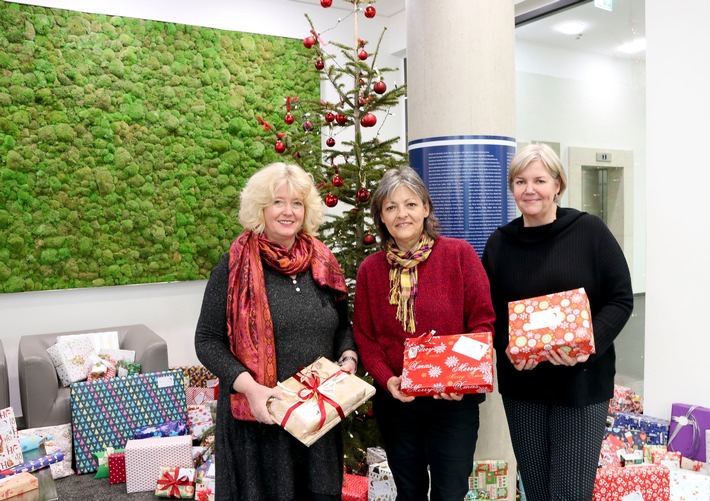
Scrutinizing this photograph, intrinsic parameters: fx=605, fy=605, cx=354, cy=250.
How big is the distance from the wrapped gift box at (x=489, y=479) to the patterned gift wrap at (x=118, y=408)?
2582mm

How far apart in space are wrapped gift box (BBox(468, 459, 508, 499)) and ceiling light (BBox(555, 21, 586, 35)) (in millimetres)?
3788

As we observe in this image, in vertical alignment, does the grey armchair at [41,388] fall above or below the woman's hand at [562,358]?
below

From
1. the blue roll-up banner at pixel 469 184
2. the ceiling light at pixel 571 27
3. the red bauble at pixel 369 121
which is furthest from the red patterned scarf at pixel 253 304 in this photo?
the ceiling light at pixel 571 27

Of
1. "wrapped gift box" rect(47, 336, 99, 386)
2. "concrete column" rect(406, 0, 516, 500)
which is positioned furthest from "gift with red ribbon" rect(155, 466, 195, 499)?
"concrete column" rect(406, 0, 516, 500)

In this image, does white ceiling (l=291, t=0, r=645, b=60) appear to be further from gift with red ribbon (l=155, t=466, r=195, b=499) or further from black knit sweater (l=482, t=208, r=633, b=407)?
gift with red ribbon (l=155, t=466, r=195, b=499)

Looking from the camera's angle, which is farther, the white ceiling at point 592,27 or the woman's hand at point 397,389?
the white ceiling at point 592,27

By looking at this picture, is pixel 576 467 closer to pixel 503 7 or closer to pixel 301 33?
pixel 503 7

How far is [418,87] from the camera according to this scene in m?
3.07

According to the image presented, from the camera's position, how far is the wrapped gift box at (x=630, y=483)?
112 inches

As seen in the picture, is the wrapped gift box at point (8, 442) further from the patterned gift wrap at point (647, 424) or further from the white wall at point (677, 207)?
the white wall at point (677, 207)

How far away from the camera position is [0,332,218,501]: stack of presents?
3814 millimetres

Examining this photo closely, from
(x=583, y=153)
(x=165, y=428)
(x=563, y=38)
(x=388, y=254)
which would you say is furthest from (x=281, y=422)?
(x=563, y=38)

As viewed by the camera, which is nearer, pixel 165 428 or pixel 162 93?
pixel 165 428

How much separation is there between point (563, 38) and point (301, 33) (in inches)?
102
